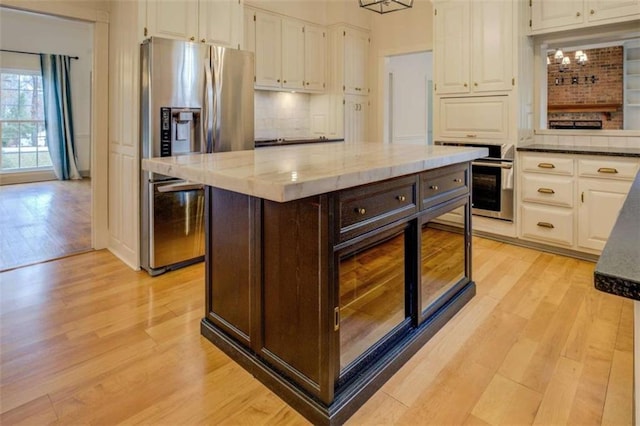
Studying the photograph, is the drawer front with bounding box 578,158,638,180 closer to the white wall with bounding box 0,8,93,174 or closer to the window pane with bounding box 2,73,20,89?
the white wall with bounding box 0,8,93,174

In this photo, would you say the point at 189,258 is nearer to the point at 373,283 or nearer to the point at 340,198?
the point at 373,283

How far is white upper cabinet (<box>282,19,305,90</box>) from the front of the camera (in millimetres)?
4777

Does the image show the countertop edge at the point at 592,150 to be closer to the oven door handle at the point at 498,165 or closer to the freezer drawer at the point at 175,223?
the oven door handle at the point at 498,165

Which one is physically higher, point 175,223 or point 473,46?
point 473,46

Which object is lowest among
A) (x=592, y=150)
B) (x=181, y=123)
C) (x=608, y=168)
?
(x=608, y=168)

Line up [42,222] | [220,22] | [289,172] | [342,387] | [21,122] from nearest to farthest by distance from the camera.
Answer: [289,172] → [342,387] → [220,22] → [42,222] → [21,122]

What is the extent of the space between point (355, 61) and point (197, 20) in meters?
2.56

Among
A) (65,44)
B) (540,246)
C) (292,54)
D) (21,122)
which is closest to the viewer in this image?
(540,246)

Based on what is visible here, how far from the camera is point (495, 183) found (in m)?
3.85

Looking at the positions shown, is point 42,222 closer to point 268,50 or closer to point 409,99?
point 268,50

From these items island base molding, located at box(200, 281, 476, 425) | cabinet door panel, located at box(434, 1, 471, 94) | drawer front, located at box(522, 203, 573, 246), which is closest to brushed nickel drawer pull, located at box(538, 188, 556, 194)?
drawer front, located at box(522, 203, 573, 246)

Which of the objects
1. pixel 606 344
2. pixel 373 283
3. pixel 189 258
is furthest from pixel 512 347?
pixel 189 258

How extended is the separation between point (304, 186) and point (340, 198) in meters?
0.31

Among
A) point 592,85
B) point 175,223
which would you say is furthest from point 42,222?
point 592,85
